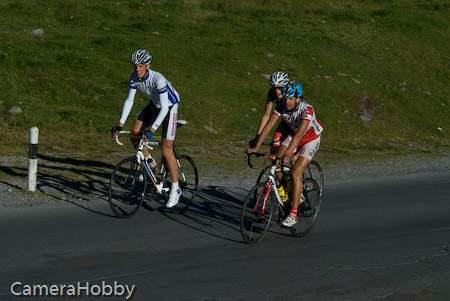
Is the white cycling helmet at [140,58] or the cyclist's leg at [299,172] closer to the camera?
the cyclist's leg at [299,172]

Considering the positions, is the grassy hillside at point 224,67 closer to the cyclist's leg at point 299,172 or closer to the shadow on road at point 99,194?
the shadow on road at point 99,194

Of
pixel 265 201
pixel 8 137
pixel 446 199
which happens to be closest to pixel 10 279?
pixel 265 201

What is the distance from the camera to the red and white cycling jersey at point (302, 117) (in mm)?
8377

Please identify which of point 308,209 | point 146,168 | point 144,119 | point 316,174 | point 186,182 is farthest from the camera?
point 316,174

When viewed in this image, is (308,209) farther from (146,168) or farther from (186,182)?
(146,168)

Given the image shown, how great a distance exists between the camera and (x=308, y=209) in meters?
8.84

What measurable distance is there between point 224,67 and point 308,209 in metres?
16.2

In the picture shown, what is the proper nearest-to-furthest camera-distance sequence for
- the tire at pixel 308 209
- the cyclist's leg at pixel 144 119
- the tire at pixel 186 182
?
1. the tire at pixel 308 209
2. the cyclist's leg at pixel 144 119
3. the tire at pixel 186 182

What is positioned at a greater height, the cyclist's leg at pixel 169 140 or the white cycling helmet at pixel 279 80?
the white cycling helmet at pixel 279 80

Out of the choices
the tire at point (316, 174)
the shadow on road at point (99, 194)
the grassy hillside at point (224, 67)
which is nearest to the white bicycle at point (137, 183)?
the shadow on road at point (99, 194)

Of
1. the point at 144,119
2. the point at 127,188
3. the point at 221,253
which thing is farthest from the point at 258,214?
the point at 144,119

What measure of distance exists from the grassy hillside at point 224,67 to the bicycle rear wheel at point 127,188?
16.4 feet

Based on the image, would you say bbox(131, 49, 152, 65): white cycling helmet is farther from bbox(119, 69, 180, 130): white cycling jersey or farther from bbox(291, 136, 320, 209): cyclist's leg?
bbox(291, 136, 320, 209): cyclist's leg

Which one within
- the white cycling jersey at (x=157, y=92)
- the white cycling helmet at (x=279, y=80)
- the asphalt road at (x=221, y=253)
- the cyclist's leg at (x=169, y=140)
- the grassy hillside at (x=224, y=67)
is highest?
the white cycling helmet at (x=279, y=80)
